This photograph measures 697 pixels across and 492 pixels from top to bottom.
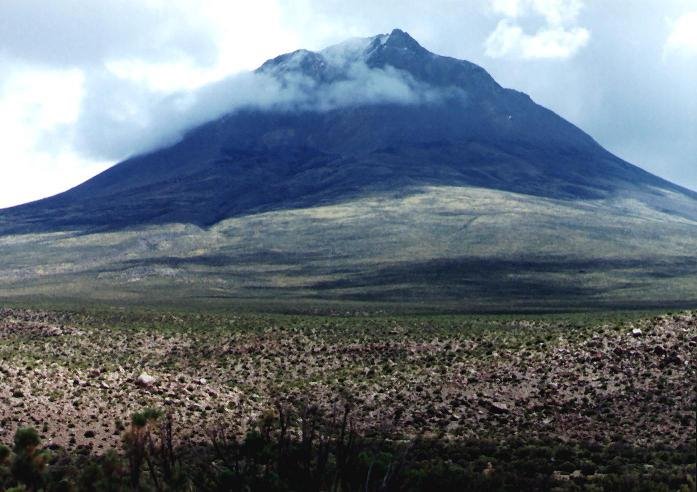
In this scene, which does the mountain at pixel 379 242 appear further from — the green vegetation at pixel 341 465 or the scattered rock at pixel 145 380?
the green vegetation at pixel 341 465

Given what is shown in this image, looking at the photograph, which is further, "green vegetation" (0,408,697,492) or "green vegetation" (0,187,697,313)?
"green vegetation" (0,187,697,313)

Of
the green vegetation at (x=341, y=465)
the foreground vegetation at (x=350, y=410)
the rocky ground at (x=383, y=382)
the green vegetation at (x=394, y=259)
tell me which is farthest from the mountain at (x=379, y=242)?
the green vegetation at (x=341, y=465)

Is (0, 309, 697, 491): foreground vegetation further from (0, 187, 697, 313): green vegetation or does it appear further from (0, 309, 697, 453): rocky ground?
(0, 187, 697, 313): green vegetation

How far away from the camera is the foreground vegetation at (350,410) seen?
17.4 metres

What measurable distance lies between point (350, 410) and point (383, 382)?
540 centimetres

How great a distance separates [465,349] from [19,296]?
64745 mm

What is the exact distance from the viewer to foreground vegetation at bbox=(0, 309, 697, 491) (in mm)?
17438

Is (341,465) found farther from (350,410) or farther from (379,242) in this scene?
(379,242)

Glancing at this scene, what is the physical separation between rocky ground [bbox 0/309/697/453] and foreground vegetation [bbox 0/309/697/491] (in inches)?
3.7

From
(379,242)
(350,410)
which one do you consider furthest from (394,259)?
(350,410)

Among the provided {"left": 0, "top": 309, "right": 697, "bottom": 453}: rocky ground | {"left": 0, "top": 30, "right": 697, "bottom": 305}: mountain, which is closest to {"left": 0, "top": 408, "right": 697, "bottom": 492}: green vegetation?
{"left": 0, "top": 309, "right": 697, "bottom": 453}: rocky ground

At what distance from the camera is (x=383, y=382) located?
3509cm

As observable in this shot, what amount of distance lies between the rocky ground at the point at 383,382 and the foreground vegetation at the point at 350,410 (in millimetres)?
93

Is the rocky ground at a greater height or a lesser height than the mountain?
lesser
